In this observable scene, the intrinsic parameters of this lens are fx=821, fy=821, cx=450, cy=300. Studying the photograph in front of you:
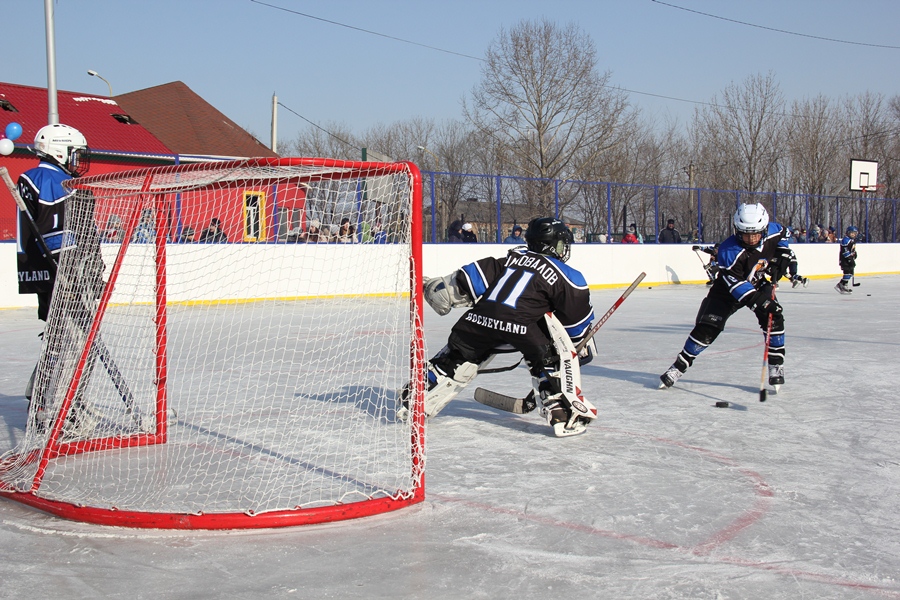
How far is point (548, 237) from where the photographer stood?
4.19m

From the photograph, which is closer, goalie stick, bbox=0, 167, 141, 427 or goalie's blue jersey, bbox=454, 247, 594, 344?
goalie stick, bbox=0, 167, 141, 427

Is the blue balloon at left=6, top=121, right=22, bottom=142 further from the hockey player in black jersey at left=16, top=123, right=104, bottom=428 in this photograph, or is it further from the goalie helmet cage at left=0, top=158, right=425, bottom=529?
the goalie helmet cage at left=0, top=158, right=425, bottom=529

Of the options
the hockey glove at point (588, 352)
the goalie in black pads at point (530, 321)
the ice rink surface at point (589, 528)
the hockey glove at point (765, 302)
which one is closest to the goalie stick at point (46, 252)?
the ice rink surface at point (589, 528)

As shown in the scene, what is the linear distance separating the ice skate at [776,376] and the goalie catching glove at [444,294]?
92.1 inches

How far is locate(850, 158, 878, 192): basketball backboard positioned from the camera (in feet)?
79.1

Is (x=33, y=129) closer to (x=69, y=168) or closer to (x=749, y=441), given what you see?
(x=69, y=168)

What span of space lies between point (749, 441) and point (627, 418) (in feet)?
2.37

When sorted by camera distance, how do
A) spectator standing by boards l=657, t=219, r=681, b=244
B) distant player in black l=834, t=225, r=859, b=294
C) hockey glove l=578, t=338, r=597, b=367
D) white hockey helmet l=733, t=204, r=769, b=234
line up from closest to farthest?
1. hockey glove l=578, t=338, r=597, b=367
2. white hockey helmet l=733, t=204, r=769, b=234
3. distant player in black l=834, t=225, r=859, b=294
4. spectator standing by boards l=657, t=219, r=681, b=244

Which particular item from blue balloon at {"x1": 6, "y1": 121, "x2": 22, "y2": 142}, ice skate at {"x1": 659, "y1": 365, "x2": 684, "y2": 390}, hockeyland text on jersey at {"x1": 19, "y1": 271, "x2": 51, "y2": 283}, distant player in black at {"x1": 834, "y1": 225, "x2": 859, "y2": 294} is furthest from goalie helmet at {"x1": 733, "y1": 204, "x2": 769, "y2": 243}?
distant player in black at {"x1": 834, "y1": 225, "x2": 859, "y2": 294}

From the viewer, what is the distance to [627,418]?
4.63 m

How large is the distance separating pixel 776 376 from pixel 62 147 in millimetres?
4424

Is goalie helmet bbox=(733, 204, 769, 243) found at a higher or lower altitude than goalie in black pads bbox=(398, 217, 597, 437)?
higher

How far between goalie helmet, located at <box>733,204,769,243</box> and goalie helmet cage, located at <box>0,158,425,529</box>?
7.59 feet

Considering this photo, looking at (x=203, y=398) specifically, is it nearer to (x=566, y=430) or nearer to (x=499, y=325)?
(x=499, y=325)
